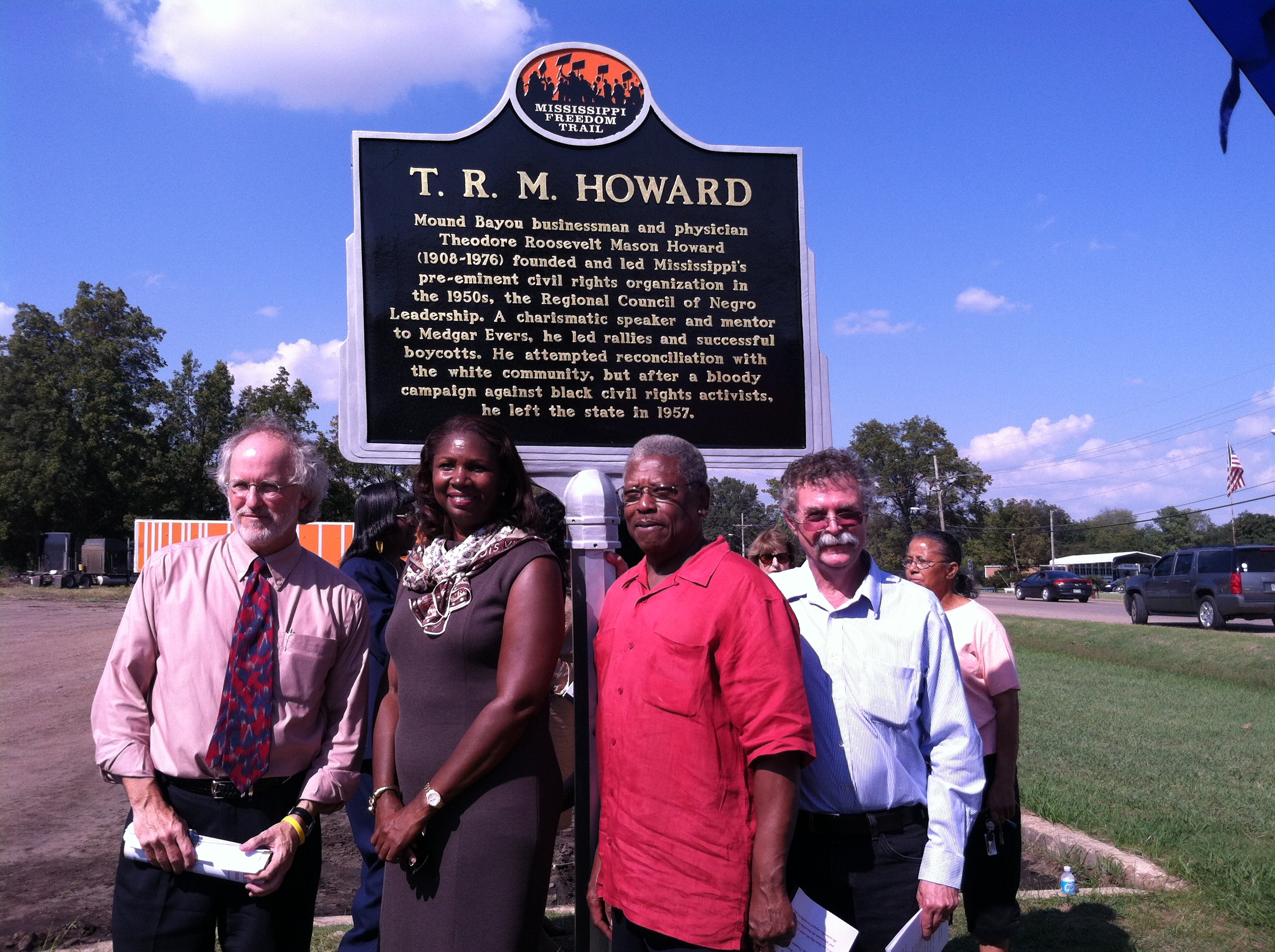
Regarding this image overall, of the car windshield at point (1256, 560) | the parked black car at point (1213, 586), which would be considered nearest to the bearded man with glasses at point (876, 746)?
the parked black car at point (1213, 586)

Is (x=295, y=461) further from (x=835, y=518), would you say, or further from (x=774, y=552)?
(x=774, y=552)

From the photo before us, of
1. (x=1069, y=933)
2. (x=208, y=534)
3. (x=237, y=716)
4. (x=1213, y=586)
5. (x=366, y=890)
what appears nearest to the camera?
(x=237, y=716)

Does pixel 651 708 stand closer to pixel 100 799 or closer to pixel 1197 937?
pixel 1197 937

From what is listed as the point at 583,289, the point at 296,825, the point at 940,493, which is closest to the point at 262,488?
the point at 296,825

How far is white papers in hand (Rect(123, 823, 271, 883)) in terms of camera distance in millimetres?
2367

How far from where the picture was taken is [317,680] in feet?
8.61

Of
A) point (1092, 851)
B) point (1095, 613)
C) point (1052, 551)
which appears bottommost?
point (1095, 613)

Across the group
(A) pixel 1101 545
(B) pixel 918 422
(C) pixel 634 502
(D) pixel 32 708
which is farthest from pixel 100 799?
(A) pixel 1101 545

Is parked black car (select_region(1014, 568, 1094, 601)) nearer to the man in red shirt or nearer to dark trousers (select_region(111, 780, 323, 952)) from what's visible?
the man in red shirt

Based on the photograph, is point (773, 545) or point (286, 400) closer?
point (773, 545)

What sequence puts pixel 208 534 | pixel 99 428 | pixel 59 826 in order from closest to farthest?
pixel 59 826 < pixel 208 534 < pixel 99 428

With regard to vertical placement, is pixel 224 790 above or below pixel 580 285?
below

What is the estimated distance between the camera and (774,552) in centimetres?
598

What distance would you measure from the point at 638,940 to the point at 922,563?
2.09 meters
